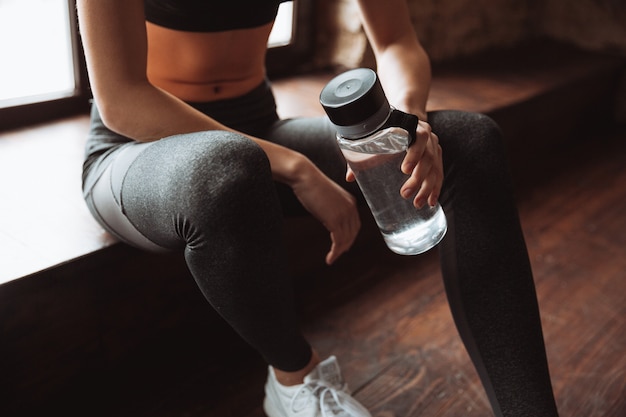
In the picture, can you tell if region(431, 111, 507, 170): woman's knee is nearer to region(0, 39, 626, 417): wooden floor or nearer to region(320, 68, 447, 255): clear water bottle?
region(320, 68, 447, 255): clear water bottle

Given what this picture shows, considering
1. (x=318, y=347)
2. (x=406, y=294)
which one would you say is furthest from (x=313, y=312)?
(x=406, y=294)

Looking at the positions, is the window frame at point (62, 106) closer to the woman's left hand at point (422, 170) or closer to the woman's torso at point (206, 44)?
the woman's torso at point (206, 44)

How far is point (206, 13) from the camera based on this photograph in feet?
3.25

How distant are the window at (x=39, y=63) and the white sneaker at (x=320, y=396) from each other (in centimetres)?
96

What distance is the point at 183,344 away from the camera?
130 centimetres

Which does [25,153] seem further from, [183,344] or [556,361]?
[556,361]

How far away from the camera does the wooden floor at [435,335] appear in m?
1.15

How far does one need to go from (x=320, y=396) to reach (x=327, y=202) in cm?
28

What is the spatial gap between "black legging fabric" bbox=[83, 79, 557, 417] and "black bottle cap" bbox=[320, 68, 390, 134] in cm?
13

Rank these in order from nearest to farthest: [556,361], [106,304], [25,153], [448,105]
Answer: [106,304] → [556,361] → [25,153] → [448,105]

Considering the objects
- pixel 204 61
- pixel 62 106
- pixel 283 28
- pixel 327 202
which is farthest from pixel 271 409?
pixel 283 28

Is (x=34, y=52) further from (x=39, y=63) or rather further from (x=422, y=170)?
(x=422, y=170)

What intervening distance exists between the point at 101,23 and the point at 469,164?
1.80ft

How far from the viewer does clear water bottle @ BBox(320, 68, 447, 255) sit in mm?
742
